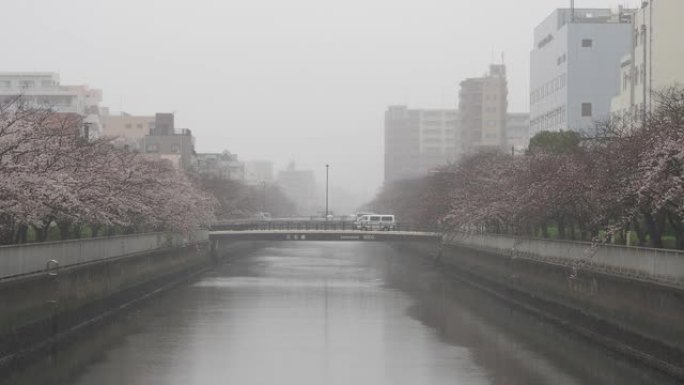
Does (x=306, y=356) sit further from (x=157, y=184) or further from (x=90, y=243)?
(x=157, y=184)

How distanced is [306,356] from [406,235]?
47.6 meters

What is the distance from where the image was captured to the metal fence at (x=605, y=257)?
2758 centimetres

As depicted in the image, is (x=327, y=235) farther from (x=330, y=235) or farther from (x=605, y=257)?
(x=605, y=257)

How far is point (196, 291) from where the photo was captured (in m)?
56.7

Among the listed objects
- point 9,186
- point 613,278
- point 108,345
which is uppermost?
point 9,186

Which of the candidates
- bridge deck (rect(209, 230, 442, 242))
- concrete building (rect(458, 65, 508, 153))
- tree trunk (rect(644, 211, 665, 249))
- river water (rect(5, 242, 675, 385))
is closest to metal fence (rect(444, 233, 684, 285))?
tree trunk (rect(644, 211, 665, 249))

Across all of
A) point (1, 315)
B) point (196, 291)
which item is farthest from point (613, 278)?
point (196, 291)

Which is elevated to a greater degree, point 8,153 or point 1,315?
point 8,153

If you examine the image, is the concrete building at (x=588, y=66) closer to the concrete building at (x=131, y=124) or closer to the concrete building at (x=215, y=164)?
the concrete building at (x=215, y=164)

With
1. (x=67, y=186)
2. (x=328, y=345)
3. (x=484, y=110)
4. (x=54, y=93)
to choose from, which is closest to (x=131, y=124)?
(x=54, y=93)

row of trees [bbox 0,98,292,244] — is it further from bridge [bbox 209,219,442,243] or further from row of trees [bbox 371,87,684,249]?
row of trees [bbox 371,87,684,249]

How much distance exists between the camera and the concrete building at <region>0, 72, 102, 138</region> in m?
127

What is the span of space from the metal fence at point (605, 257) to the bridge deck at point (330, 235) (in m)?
23.6

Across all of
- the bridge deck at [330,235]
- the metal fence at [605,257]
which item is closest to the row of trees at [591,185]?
the metal fence at [605,257]
